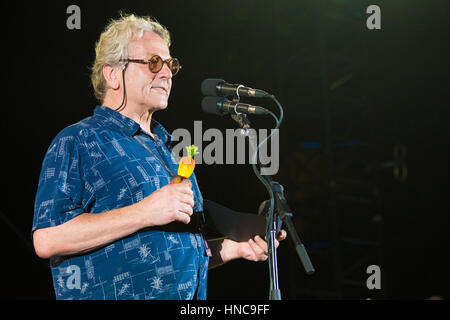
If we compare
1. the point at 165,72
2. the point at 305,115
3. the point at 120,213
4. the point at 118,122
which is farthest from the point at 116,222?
the point at 305,115

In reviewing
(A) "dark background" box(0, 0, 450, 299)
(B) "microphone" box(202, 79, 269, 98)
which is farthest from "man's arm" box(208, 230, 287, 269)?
(A) "dark background" box(0, 0, 450, 299)

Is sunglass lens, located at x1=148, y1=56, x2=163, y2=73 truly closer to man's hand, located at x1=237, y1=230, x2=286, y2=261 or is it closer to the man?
the man

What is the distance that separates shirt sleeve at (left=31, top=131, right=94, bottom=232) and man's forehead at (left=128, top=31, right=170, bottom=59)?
1.77 feet

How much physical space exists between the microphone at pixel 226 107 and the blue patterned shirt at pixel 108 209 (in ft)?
1.11

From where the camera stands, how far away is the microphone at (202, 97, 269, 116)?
193 centimetres

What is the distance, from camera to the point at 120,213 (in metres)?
→ 1.71

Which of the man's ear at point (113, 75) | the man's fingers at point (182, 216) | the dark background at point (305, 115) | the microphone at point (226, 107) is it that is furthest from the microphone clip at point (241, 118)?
the dark background at point (305, 115)

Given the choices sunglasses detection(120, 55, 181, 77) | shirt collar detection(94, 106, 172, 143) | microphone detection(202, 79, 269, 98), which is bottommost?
shirt collar detection(94, 106, 172, 143)

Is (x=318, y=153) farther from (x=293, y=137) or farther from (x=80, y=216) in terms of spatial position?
(x=80, y=216)

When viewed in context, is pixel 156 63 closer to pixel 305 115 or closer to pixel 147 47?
pixel 147 47

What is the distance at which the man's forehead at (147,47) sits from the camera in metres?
2.17

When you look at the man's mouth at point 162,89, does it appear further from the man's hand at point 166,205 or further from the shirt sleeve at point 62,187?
the man's hand at point 166,205

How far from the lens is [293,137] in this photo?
19.1 feet
